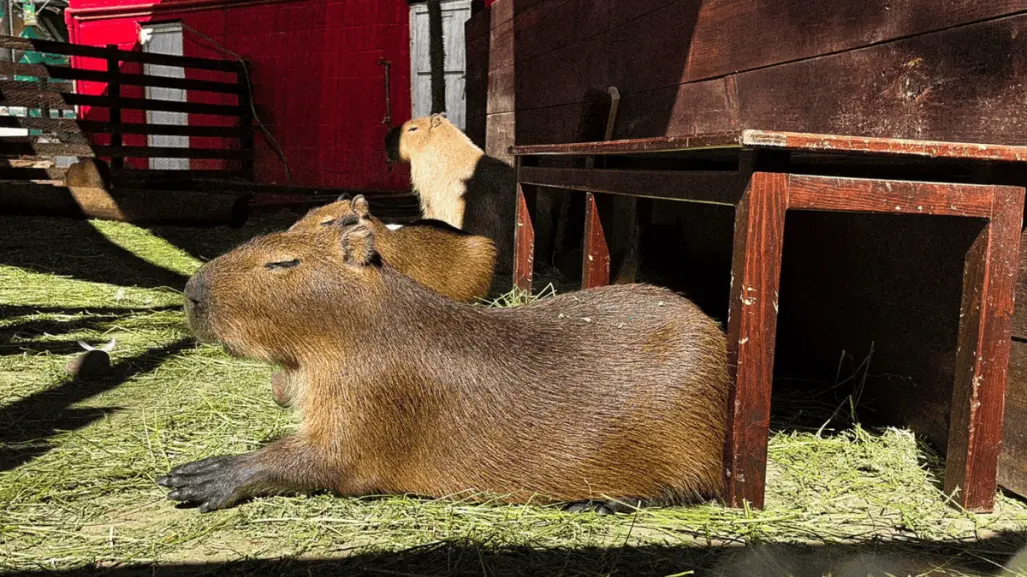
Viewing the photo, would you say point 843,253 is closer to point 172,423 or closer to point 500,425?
point 500,425

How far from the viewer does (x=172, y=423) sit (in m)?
3.28

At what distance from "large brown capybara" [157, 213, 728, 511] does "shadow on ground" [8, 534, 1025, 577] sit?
0.34m

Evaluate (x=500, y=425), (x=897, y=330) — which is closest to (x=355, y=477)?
(x=500, y=425)

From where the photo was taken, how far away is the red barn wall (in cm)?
1157

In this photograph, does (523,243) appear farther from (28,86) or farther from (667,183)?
(28,86)

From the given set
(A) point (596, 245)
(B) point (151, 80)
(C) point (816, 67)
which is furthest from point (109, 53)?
(C) point (816, 67)

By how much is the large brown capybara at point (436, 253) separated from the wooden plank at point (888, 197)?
2.48m

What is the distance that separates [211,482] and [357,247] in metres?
0.78

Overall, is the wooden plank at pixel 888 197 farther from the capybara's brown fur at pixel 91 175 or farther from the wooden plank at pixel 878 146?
the capybara's brown fur at pixel 91 175

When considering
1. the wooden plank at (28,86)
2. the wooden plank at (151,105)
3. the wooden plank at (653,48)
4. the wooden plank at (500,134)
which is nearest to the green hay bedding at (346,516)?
the wooden plank at (653,48)

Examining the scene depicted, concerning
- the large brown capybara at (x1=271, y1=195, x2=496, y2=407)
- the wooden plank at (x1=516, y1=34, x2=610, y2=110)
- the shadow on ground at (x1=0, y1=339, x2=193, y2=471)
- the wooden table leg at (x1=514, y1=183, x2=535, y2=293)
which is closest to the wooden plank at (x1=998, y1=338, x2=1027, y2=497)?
the wooden table leg at (x1=514, y1=183, x2=535, y2=293)

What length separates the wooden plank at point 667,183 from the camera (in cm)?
246

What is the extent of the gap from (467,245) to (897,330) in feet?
8.83

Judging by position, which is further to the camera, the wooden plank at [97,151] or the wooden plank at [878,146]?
the wooden plank at [97,151]
